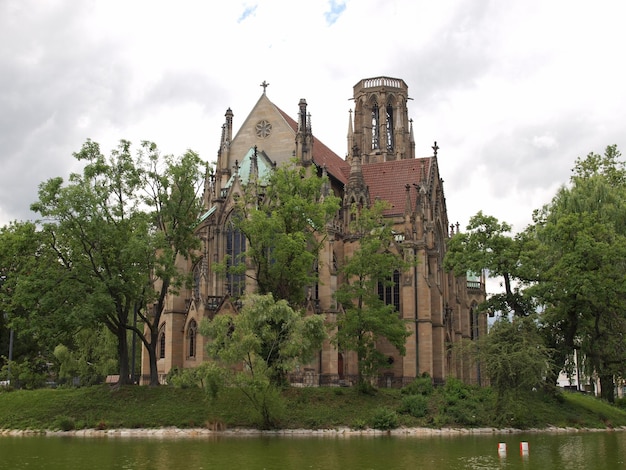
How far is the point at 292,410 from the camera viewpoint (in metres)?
39.1

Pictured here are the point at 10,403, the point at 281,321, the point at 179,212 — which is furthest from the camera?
the point at 179,212

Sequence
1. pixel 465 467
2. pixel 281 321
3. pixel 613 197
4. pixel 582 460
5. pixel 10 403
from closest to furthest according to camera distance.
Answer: pixel 465 467
pixel 582 460
pixel 281 321
pixel 10 403
pixel 613 197

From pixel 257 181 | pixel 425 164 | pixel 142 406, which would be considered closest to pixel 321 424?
pixel 142 406

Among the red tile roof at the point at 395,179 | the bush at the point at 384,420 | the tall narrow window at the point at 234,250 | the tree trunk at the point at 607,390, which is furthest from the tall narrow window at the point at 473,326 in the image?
the bush at the point at 384,420

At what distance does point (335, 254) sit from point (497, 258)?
12.9 metres

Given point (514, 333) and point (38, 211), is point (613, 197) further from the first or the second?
point (38, 211)

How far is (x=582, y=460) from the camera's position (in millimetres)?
24250

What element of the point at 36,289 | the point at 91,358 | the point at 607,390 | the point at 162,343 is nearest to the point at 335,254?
the point at 162,343

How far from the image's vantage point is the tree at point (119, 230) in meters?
40.9

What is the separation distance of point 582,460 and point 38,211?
100ft

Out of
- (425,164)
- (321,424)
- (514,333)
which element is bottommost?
(321,424)

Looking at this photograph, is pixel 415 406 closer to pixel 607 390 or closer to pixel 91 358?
pixel 607 390

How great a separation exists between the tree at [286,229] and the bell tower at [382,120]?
36645mm

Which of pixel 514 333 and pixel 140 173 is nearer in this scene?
Result: pixel 514 333
